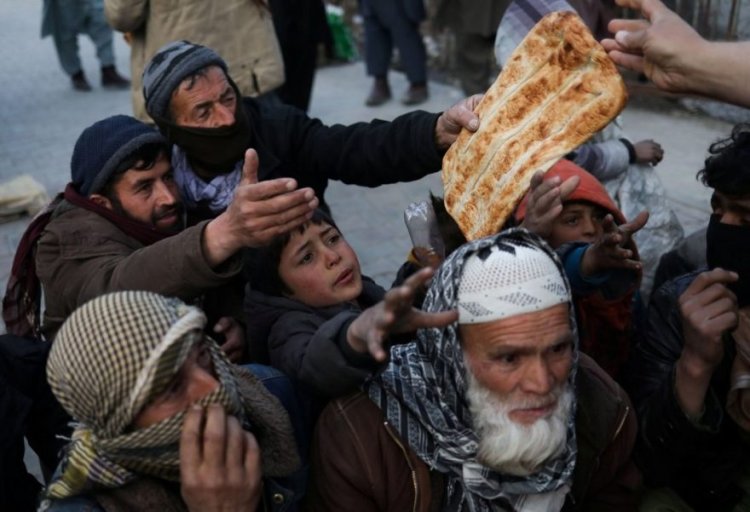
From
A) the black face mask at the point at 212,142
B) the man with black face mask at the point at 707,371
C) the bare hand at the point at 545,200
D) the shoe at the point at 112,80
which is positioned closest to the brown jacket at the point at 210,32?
the black face mask at the point at 212,142

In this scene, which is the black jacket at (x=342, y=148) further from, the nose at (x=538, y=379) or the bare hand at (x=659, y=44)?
the nose at (x=538, y=379)

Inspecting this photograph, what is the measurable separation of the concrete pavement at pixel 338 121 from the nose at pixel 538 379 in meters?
3.15

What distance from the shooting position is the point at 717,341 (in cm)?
218

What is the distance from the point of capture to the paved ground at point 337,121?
19.2 feet

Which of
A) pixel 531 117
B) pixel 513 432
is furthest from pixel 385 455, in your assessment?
pixel 531 117

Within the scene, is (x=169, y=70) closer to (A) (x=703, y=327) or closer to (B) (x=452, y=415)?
(B) (x=452, y=415)

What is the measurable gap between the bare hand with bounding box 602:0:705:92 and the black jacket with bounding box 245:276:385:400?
3.09 ft

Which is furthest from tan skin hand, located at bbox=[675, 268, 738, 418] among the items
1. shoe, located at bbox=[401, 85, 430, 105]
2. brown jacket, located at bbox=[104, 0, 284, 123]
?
shoe, located at bbox=[401, 85, 430, 105]

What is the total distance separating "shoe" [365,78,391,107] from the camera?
326 inches

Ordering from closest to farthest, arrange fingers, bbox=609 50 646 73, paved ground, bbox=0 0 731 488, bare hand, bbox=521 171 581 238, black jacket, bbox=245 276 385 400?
black jacket, bbox=245 276 385 400 → fingers, bbox=609 50 646 73 → bare hand, bbox=521 171 581 238 → paved ground, bbox=0 0 731 488

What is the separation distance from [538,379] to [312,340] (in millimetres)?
549

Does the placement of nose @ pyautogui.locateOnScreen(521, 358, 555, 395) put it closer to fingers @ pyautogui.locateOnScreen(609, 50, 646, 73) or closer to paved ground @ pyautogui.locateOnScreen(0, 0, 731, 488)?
fingers @ pyautogui.locateOnScreen(609, 50, 646, 73)

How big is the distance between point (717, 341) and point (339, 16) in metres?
8.42

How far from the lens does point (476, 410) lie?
2.09m
